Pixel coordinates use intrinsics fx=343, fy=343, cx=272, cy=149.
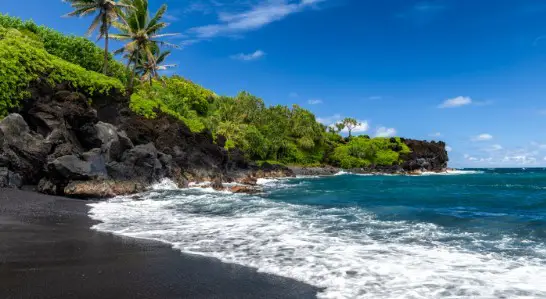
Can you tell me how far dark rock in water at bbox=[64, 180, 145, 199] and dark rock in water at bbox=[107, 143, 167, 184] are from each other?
1363 mm

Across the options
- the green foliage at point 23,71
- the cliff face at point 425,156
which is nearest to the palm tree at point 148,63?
the green foliage at point 23,71

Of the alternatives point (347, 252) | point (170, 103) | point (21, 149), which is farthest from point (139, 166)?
point (170, 103)

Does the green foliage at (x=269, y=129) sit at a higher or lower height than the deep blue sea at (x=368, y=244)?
higher

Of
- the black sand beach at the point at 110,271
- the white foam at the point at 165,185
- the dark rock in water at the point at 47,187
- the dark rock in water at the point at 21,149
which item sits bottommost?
the black sand beach at the point at 110,271

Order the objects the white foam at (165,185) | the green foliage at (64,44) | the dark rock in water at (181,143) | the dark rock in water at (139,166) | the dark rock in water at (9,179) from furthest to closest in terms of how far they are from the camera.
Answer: the green foliage at (64,44) → the dark rock in water at (181,143) → the white foam at (165,185) → the dark rock in water at (139,166) → the dark rock in water at (9,179)

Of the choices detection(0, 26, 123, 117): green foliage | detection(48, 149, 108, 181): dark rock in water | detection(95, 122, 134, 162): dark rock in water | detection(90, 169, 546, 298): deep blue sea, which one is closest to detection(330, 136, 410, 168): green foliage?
detection(95, 122, 134, 162): dark rock in water

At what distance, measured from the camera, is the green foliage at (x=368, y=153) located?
103750 millimetres

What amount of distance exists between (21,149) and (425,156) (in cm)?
11358

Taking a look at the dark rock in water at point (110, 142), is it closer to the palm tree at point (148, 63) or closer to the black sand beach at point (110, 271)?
the black sand beach at point (110, 271)

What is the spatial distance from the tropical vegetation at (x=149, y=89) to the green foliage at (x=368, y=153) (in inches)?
11.6

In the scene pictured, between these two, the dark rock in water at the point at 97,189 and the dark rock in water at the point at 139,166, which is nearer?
the dark rock in water at the point at 97,189

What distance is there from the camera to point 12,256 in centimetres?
748

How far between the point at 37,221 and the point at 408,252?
12.1 meters

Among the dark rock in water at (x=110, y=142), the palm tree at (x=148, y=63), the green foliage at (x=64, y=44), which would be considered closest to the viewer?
the dark rock in water at (x=110, y=142)
